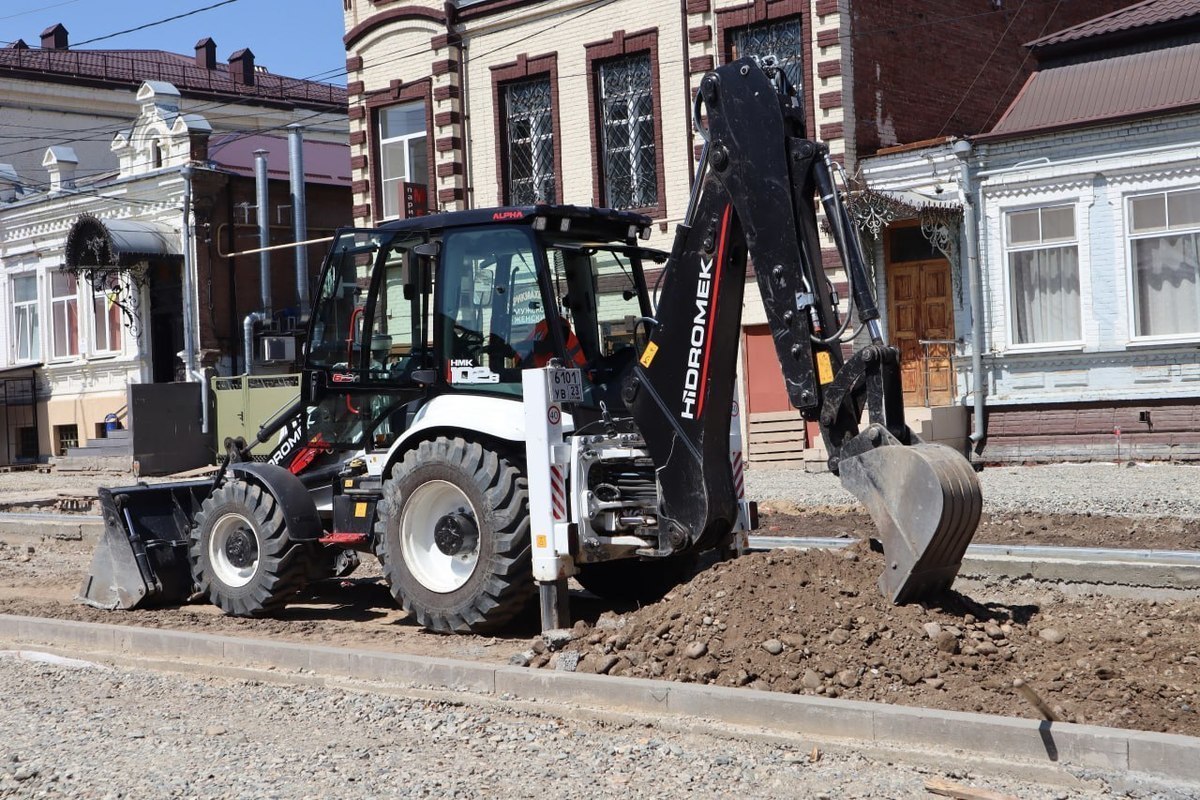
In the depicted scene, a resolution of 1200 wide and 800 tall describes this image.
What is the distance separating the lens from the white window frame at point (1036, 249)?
20.2m

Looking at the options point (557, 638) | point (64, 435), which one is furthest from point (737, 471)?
point (64, 435)

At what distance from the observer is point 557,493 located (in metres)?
8.64

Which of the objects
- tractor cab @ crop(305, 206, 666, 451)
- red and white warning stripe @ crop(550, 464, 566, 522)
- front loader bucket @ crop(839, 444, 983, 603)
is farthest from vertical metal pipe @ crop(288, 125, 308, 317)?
front loader bucket @ crop(839, 444, 983, 603)

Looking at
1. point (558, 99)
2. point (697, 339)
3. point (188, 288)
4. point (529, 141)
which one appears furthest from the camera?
point (188, 288)

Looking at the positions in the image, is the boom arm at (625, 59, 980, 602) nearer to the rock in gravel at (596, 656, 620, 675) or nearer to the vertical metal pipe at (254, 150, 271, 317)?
the rock in gravel at (596, 656, 620, 675)

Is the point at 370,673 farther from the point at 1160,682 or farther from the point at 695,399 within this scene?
the point at 1160,682

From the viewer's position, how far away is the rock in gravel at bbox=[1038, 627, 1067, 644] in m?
7.46

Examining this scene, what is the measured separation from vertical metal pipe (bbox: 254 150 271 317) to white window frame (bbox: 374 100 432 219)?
512 cm

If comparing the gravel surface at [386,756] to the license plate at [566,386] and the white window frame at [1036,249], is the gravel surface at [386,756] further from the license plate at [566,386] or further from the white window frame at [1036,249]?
the white window frame at [1036,249]

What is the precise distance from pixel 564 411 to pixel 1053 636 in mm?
3322

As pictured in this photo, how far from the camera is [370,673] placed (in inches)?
321

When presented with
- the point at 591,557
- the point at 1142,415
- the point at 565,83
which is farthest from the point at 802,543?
the point at 565,83

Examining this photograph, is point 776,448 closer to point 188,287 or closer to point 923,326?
point 923,326

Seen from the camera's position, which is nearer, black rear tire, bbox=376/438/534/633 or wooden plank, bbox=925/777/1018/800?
wooden plank, bbox=925/777/1018/800
